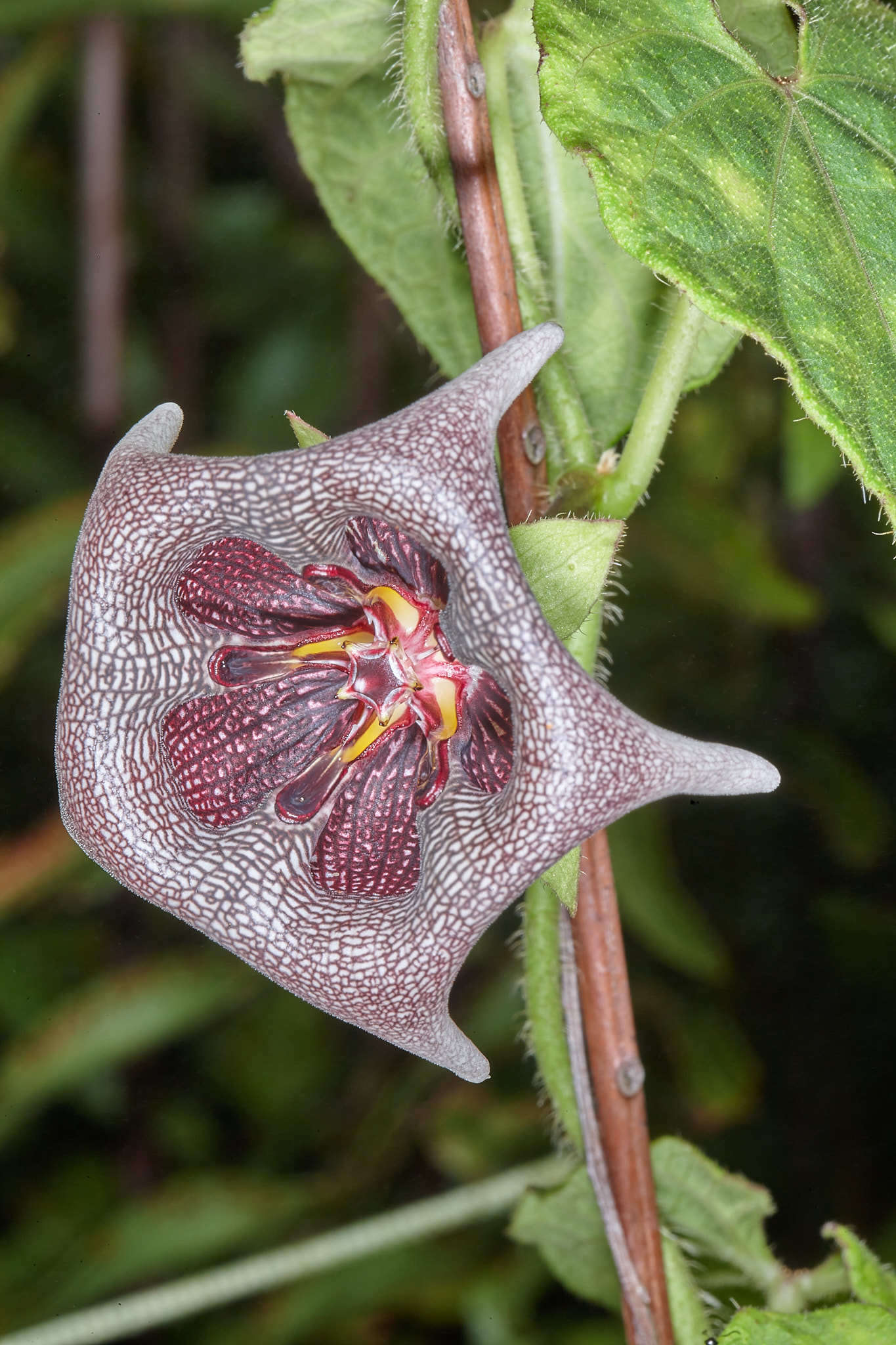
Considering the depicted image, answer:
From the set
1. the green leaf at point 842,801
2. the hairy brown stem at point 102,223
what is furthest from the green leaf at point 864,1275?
Answer: the hairy brown stem at point 102,223

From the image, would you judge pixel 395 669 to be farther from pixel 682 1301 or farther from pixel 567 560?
pixel 682 1301

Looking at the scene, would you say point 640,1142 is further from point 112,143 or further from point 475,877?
point 112,143

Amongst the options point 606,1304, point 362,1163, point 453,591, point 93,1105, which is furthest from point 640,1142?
point 93,1105

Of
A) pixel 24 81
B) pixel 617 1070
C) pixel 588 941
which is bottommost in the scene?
pixel 617 1070

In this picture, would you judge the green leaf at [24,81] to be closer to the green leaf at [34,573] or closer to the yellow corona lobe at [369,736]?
the green leaf at [34,573]

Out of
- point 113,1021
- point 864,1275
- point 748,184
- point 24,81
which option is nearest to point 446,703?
point 748,184

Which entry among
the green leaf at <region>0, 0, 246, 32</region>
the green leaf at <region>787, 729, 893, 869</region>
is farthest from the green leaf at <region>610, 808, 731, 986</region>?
the green leaf at <region>0, 0, 246, 32</region>

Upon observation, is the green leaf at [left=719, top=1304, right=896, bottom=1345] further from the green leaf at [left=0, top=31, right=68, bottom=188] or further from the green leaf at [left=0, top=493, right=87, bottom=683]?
the green leaf at [left=0, top=31, right=68, bottom=188]
